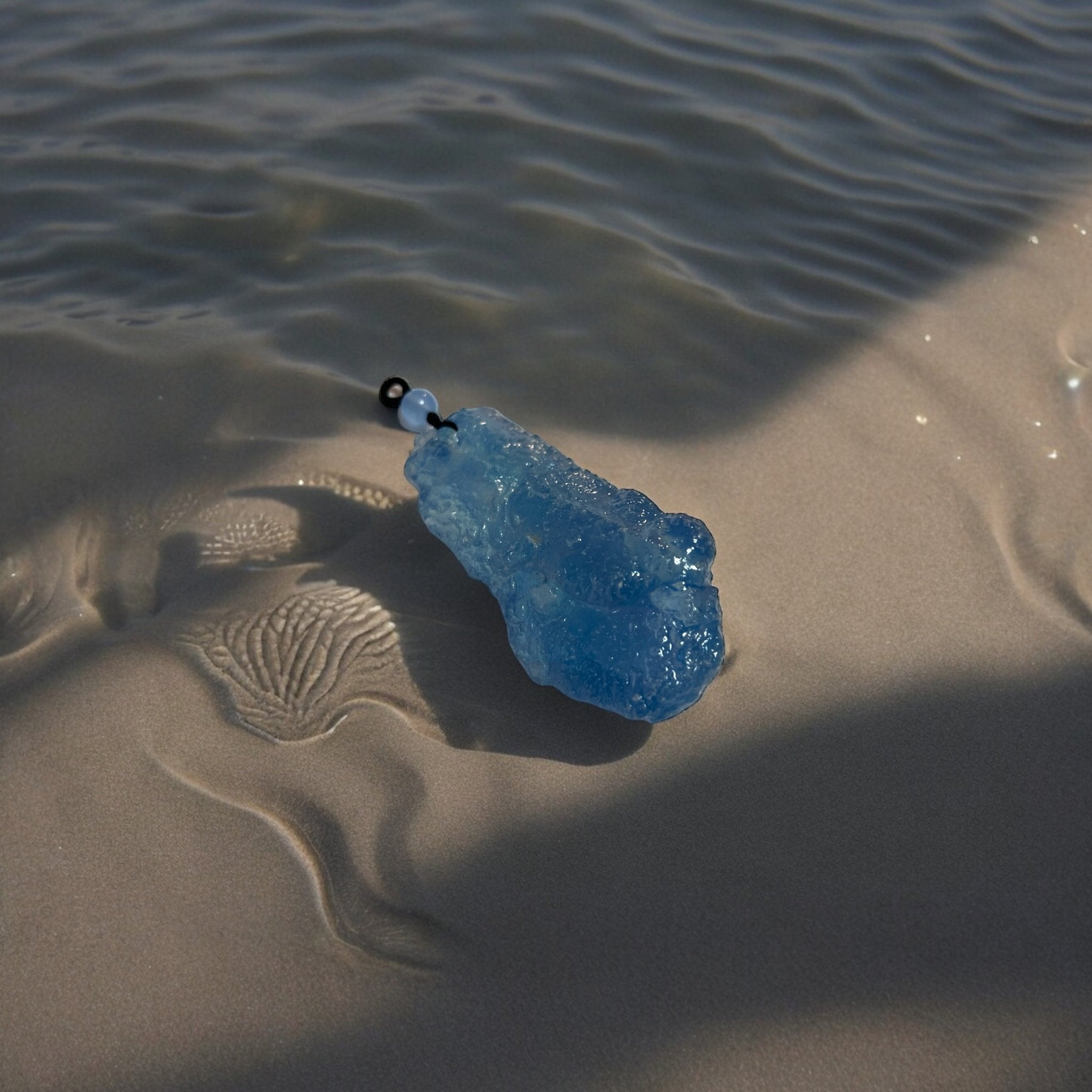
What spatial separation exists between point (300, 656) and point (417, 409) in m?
0.58

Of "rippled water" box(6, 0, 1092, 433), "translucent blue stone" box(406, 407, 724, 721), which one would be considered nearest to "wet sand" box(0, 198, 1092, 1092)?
"translucent blue stone" box(406, 407, 724, 721)

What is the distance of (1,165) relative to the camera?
328cm

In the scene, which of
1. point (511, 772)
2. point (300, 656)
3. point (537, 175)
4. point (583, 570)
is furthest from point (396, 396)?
point (537, 175)

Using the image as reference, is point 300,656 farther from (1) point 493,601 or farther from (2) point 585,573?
(2) point 585,573

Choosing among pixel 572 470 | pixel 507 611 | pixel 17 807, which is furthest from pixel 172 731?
pixel 572 470

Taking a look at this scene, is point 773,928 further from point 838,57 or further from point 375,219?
point 838,57

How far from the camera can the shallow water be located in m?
1.45

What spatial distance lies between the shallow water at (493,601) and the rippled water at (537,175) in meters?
0.02

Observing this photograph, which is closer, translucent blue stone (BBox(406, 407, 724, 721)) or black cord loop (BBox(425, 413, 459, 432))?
translucent blue stone (BBox(406, 407, 724, 721))

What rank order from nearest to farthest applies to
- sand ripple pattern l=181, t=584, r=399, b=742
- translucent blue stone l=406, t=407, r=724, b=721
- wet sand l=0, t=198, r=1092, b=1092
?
wet sand l=0, t=198, r=1092, b=1092
translucent blue stone l=406, t=407, r=724, b=721
sand ripple pattern l=181, t=584, r=399, b=742

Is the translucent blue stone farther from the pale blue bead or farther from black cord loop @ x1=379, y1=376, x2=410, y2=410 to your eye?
black cord loop @ x1=379, y1=376, x2=410, y2=410

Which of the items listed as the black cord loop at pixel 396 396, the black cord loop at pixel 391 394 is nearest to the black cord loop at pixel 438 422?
the black cord loop at pixel 396 396

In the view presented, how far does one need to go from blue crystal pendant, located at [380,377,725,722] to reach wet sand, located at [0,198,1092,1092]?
13cm

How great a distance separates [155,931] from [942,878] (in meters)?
1.17
